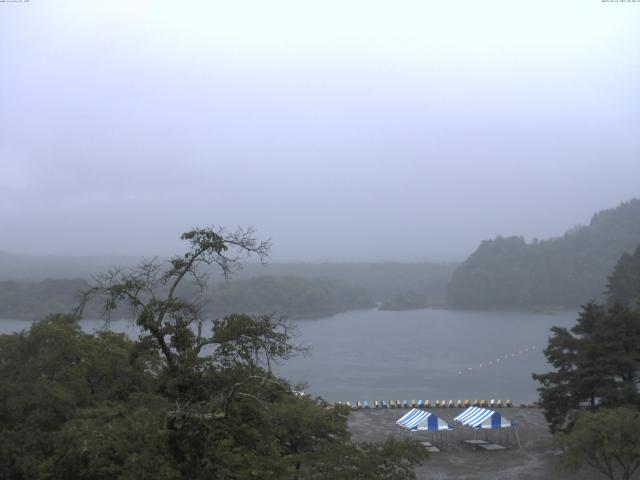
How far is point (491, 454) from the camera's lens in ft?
47.7

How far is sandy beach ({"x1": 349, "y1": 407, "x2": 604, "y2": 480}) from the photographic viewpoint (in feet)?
42.4

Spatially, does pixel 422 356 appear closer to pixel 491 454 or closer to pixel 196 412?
pixel 491 454

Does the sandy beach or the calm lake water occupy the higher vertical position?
the sandy beach

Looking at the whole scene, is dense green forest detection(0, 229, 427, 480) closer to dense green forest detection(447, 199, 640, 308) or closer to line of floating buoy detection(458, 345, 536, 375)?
line of floating buoy detection(458, 345, 536, 375)

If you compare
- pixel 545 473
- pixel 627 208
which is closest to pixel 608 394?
pixel 545 473

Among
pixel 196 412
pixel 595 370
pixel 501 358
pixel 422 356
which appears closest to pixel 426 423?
pixel 595 370

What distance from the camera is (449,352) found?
41.9m

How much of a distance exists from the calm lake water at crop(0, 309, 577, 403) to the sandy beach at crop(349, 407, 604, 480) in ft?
16.6

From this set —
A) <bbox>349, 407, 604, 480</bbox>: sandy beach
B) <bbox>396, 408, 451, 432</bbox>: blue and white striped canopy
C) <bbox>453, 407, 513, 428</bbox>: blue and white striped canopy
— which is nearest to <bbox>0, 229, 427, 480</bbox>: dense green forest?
<bbox>349, 407, 604, 480</bbox>: sandy beach

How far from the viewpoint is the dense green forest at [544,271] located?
7168 centimetres

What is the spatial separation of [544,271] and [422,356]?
130ft

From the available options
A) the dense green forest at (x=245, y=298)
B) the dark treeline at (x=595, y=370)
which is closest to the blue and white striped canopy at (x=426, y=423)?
the dark treeline at (x=595, y=370)

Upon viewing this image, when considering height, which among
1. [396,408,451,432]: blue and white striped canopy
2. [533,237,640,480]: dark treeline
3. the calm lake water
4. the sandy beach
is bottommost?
the calm lake water

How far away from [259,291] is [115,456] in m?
60.8
